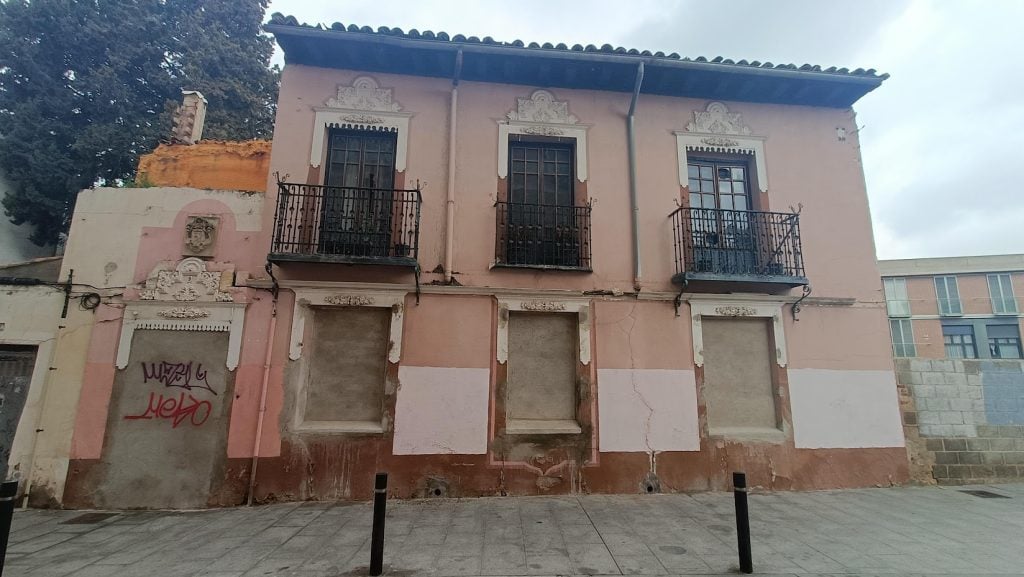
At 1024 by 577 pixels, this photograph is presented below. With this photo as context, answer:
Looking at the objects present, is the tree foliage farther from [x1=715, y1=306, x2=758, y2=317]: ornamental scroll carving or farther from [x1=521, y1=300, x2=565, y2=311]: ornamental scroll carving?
[x1=715, y1=306, x2=758, y2=317]: ornamental scroll carving

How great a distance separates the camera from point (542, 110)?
280 inches

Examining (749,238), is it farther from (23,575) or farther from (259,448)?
(23,575)

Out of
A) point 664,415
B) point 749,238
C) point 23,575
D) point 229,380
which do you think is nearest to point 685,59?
point 749,238

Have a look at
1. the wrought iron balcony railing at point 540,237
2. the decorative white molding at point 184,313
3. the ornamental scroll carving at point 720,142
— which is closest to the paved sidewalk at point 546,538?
the decorative white molding at point 184,313

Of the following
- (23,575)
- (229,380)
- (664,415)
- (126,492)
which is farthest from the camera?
(664,415)

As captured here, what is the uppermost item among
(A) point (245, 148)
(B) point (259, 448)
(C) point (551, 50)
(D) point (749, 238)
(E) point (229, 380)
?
(C) point (551, 50)

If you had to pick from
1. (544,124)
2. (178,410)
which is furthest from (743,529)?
(178,410)

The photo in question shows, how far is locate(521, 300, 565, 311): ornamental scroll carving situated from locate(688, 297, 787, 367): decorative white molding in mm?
2076

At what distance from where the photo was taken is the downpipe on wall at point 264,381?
565 cm

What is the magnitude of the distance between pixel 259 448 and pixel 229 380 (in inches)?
40.6

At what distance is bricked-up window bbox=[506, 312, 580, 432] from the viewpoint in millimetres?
6309

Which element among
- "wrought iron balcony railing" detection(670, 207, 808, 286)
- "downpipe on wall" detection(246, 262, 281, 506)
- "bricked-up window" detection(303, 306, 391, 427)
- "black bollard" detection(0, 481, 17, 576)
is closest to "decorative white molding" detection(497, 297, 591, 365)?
"wrought iron balcony railing" detection(670, 207, 808, 286)

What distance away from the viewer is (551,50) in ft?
22.1

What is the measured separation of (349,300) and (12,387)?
4.57m
